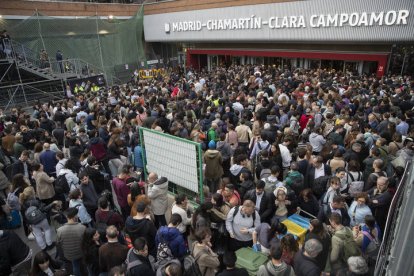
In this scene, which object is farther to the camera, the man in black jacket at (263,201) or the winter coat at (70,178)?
the winter coat at (70,178)

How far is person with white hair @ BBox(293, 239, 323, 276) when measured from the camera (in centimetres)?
311

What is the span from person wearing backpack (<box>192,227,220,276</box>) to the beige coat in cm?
349

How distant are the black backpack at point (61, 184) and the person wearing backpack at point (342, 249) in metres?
4.63

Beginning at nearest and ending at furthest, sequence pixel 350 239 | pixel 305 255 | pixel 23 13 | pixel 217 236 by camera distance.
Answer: pixel 305 255, pixel 350 239, pixel 217 236, pixel 23 13

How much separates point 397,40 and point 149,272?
1558 cm

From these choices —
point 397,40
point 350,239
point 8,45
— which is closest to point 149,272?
point 350,239

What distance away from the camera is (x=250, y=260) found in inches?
150

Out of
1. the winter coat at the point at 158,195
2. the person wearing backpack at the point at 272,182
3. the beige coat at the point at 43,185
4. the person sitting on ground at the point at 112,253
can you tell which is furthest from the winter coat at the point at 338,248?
the beige coat at the point at 43,185

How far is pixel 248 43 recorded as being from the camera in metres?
Answer: 21.2

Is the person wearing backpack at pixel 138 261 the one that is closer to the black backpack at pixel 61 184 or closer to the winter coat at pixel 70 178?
the winter coat at pixel 70 178

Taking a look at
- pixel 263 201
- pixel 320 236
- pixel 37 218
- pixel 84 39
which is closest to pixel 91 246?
pixel 37 218

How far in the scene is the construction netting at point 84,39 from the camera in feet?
58.8

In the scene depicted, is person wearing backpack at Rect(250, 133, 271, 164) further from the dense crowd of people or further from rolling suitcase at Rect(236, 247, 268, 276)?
rolling suitcase at Rect(236, 247, 268, 276)

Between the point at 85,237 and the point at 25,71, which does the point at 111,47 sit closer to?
the point at 25,71
